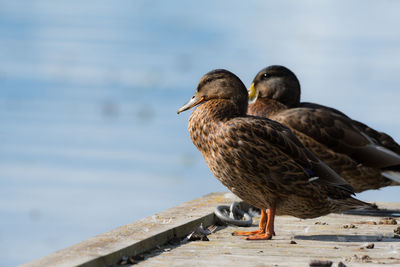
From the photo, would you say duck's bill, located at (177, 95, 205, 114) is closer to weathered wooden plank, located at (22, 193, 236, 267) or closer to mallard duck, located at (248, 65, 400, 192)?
weathered wooden plank, located at (22, 193, 236, 267)

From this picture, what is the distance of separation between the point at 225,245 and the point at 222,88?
1513mm

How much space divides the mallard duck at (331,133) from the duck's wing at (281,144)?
1.50 metres

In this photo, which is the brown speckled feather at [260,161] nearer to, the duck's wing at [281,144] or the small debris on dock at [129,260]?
the duck's wing at [281,144]

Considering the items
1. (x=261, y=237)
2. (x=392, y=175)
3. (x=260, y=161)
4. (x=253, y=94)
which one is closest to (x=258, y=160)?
(x=260, y=161)

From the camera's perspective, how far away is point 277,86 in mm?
8656

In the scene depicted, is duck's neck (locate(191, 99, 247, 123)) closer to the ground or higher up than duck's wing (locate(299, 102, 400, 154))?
higher up

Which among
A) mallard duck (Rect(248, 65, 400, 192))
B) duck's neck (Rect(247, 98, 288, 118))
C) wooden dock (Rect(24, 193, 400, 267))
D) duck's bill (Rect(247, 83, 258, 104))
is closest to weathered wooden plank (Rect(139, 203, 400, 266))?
wooden dock (Rect(24, 193, 400, 267))

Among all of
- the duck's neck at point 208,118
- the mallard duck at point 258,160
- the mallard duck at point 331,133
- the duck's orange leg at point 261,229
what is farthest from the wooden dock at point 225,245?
the mallard duck at point 331,133

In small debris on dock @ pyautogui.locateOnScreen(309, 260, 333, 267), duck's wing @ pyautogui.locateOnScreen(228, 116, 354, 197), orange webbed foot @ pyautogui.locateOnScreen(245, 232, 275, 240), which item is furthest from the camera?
orange webbed foot @ pyautogui.locateOnScreen(245, 232, 275, 240)

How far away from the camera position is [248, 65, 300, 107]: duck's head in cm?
862

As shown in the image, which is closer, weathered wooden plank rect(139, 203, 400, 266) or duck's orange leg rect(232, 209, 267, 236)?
weathered wooden plank rect(139, 203, 400, 266)

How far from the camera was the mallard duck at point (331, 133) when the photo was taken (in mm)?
7934

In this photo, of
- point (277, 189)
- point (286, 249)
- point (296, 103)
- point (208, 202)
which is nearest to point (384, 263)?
point (286, 249)

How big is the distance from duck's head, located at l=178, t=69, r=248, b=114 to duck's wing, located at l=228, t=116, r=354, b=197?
13.0 inches
